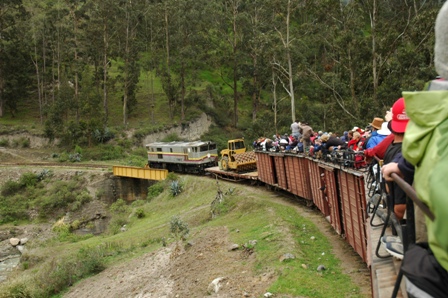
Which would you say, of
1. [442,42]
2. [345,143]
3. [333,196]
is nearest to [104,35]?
[345,143]

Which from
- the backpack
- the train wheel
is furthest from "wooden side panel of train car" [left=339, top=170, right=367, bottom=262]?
the train wheel

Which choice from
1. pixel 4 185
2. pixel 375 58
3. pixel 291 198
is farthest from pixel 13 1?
pixel 291 198

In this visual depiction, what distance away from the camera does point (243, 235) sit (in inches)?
560

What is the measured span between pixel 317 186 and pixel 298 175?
2992 mm

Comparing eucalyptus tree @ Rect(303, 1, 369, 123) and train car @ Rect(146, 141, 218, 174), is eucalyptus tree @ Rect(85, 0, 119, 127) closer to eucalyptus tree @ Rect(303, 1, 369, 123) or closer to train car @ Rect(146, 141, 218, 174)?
train car @ Rect(146, 141, 218, 174)

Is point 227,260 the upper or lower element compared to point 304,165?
lower

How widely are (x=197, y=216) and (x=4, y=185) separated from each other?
25340 millimetres

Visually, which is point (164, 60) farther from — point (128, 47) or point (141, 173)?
point (141, 173)

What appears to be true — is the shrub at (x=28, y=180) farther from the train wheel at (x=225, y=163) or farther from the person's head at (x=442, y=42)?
the person's head at (x=442, y=42)

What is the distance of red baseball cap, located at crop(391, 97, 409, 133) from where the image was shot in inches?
177

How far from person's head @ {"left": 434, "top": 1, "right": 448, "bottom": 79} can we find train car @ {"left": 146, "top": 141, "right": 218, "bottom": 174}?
3318 centimetres

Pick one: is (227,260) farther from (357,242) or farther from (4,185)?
(4,185)

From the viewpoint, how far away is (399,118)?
4574mm

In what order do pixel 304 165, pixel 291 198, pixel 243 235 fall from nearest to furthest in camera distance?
pixel 243 235 → pixel 304 165 → pixel 291 198
